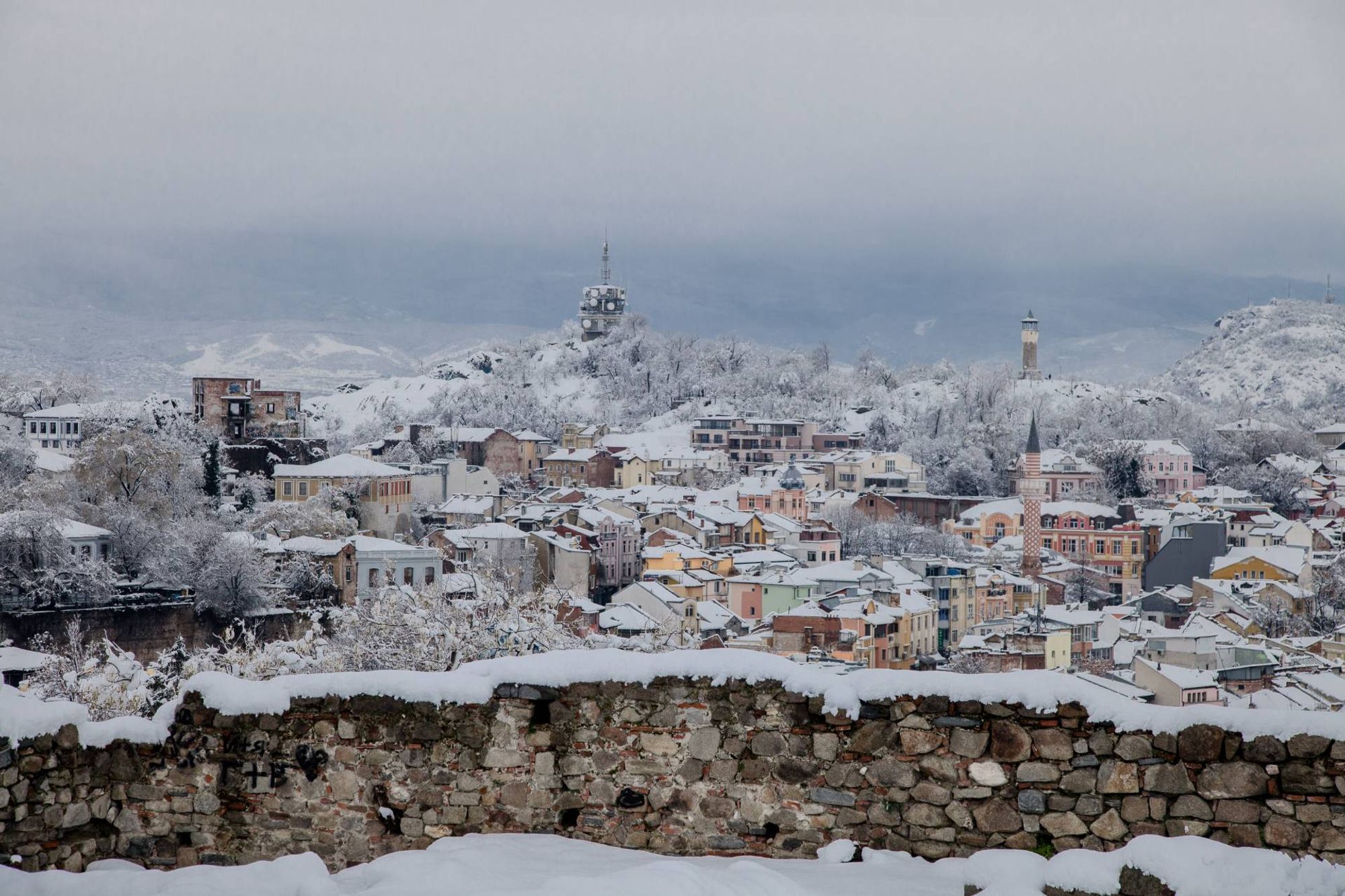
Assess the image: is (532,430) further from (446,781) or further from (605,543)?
(446,781)

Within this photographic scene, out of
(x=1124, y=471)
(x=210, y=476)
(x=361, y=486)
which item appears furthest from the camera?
(x=1124, y=471)

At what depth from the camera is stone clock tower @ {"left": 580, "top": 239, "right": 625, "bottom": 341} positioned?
118375 mm

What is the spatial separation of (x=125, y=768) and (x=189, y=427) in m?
50.5

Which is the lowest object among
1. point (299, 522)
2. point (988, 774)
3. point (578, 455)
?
point (299, 522)

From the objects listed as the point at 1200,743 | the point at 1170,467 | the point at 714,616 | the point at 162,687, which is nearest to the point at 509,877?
the point at 1200,743

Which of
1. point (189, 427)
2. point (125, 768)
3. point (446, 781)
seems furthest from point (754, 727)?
point (189, 427)

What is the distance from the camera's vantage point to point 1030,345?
367 ft

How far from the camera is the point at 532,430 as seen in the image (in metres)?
90.4

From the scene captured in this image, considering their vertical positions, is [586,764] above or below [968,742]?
below

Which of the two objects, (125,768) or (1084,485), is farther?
(1084,485)

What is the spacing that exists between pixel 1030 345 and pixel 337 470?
72.7 meters

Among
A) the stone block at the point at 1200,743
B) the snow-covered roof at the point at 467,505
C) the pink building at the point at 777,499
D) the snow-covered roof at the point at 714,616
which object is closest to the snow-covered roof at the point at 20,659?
the snow-covered roof at the point at 714,616

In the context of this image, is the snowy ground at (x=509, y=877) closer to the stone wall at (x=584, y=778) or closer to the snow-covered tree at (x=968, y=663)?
the stone wall at (x=584, y=778)

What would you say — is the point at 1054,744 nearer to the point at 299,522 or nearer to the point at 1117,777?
the point at 1117,777
